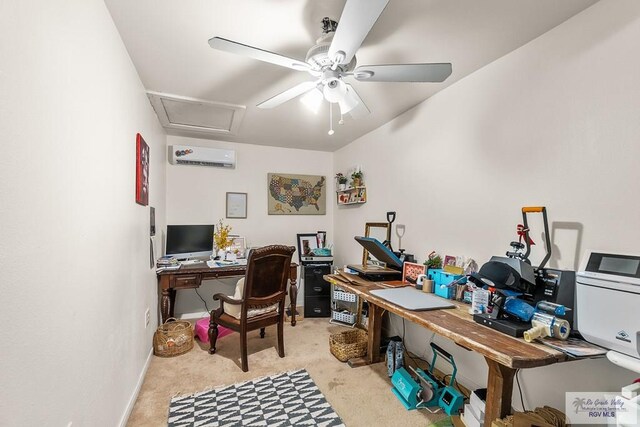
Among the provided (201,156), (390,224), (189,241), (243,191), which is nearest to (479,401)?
(390,224)

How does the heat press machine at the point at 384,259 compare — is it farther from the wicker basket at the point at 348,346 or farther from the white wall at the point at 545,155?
the wicker basket at the point at 348,346

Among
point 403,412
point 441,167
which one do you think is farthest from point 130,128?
point 403,412

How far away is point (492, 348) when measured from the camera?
1153mm

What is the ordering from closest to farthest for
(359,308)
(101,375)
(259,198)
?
(101,375), (359,308), (259,198)

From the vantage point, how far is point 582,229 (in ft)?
4.83

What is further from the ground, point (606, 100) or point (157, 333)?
point (606, 100)

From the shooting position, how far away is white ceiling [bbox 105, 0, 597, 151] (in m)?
1.43

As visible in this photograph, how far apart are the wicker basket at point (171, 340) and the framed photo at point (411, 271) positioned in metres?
2.13

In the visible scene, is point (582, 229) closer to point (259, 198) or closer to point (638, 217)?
point (638, 217)

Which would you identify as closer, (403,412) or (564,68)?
(564,68)

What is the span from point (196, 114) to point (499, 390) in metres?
3.19

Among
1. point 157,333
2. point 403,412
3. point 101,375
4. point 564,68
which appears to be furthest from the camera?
point 157,333

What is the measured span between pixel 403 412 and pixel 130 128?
105 inches

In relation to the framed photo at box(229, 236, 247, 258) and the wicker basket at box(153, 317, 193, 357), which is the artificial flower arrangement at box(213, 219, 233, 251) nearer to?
the framed photo at box(229, 236, 247, 258)
